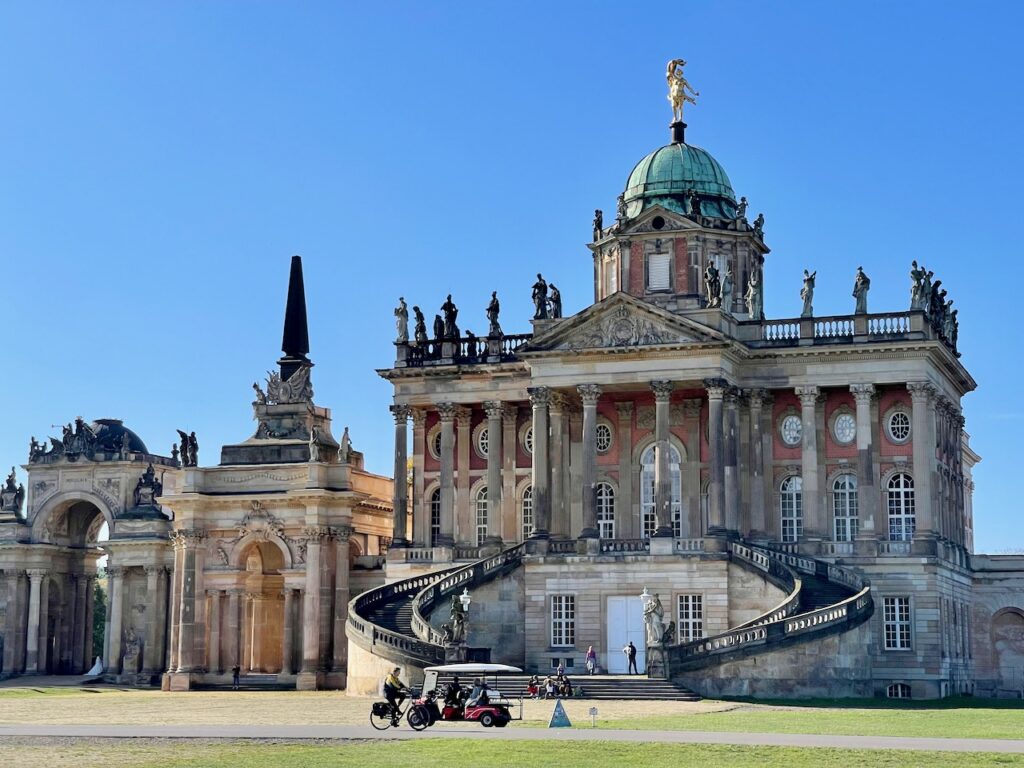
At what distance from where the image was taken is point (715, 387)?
69875 millimetres

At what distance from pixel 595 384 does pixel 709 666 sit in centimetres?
1554

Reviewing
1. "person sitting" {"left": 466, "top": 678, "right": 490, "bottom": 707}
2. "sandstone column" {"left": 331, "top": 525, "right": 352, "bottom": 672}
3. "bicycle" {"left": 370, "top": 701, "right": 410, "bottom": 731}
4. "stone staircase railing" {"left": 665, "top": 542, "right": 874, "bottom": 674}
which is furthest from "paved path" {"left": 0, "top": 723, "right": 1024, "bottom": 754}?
"sandstone column" {"left": 331, "top": 525, "right": 352, "bottom": 672}

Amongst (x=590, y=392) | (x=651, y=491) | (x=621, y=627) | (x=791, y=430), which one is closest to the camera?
(x=621, y=627)

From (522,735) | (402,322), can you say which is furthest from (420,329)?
(522,735)

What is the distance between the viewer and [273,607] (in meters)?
87.1

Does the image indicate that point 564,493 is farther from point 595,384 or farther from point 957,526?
point 957,526

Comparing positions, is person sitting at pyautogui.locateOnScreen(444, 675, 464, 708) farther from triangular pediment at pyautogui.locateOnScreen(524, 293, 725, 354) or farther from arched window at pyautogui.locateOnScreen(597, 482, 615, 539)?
arched window at pyautogui.locateOnScreen(597, 482, 615, 539)

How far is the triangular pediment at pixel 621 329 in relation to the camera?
69.9 m

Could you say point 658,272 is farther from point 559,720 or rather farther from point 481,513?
point 559,720

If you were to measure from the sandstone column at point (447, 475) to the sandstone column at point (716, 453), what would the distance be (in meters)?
12.6

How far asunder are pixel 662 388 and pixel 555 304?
6821 mm

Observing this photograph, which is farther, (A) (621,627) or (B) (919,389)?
(B) (919,389)

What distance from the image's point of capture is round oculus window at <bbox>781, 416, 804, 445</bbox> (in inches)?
2884

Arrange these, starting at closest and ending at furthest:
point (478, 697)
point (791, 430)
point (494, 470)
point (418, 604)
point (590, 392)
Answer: point (478, 697) → point (418, 604) → point (590, 392) → point (791, 430) → point (494, 470)
